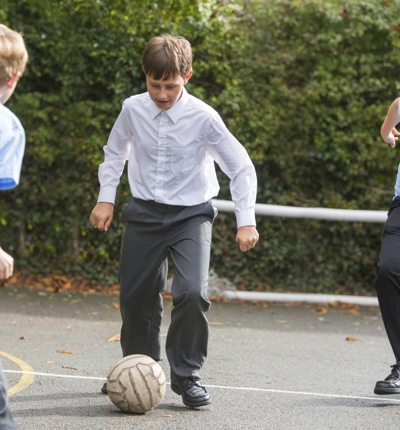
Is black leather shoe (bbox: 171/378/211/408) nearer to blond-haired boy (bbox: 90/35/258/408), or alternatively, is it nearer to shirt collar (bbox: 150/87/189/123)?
blond-haired boy (bbox: 90/35/258/408)

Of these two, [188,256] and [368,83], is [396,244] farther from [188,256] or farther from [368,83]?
[368,83]

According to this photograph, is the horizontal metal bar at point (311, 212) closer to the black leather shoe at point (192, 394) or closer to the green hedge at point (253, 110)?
the green hedge at point (253, 110)

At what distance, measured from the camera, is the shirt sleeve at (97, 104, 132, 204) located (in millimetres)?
5008

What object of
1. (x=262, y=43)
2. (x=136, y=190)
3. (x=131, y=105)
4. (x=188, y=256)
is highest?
(x=262, y=43)

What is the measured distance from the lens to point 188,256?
4.79 m

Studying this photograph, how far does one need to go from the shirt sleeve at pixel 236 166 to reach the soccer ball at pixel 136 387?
952mm

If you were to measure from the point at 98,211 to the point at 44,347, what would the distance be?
2.02m

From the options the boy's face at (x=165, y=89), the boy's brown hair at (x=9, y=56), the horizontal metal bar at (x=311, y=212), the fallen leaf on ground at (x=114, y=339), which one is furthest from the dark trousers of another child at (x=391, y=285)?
the horizontal metal bar at (x=311, y=212)

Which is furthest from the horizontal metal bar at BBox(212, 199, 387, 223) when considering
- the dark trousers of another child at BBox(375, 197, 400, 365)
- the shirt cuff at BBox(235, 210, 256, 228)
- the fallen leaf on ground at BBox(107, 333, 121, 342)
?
the shirt cuff at BBox(235, 210, 256, 228)

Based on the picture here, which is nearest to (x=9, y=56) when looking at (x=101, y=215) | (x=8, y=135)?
(x=8, y=135)

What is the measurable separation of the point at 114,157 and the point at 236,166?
0.75 m

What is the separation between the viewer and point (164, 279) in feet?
16.5

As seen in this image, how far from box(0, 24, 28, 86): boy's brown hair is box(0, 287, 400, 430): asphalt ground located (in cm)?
179

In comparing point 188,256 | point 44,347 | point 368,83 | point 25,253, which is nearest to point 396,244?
point 188,256
